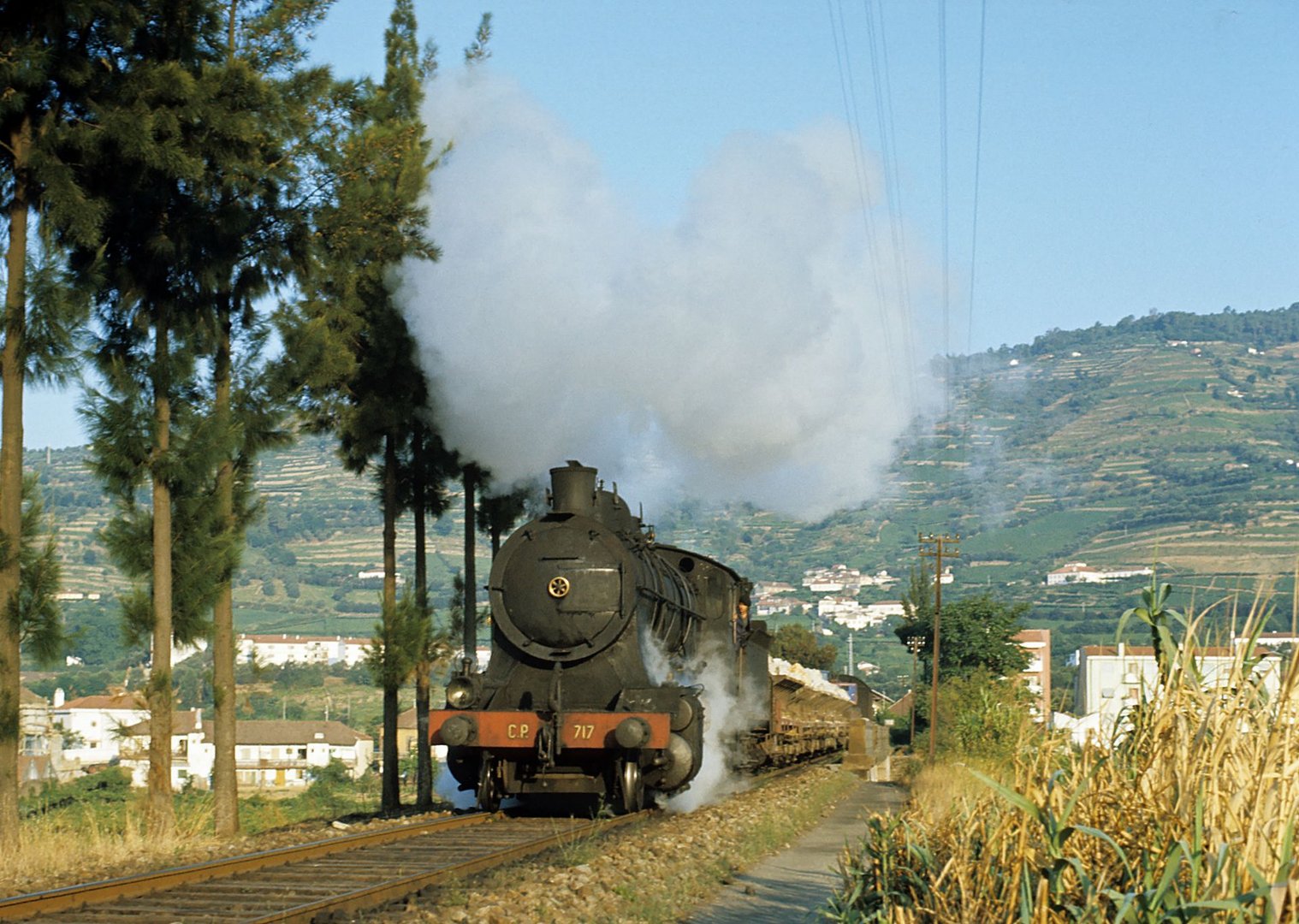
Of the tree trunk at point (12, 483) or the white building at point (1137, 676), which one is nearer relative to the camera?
the white building at point (1137, 676)

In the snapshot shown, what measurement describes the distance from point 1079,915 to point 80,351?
13.1 metres

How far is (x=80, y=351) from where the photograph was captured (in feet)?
50.8

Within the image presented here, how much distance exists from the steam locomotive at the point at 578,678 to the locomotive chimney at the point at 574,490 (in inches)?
0.6

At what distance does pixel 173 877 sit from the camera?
10.4 meters

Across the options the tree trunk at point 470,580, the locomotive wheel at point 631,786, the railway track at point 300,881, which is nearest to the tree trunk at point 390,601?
the tree trunk at point 470,580

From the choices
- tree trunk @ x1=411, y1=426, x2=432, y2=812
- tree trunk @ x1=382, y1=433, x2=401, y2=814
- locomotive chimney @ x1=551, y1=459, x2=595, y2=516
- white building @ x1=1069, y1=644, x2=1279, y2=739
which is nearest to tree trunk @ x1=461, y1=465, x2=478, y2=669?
tree trunk @ x1=411, y1=426, x2=432, y2=812

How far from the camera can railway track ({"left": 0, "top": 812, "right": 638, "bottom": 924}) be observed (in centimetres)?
889

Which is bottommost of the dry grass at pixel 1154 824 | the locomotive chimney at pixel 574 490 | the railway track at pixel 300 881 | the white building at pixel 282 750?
the white building at pixel 282 750

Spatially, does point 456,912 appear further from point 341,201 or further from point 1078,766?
point 341,201

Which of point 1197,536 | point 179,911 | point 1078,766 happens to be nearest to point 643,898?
point 179,911

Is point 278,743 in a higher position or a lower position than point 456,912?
lower

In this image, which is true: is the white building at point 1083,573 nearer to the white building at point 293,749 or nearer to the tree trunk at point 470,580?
the white building at point 293,749

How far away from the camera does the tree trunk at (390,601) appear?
74.1 feet

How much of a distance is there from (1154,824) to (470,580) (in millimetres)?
20852
